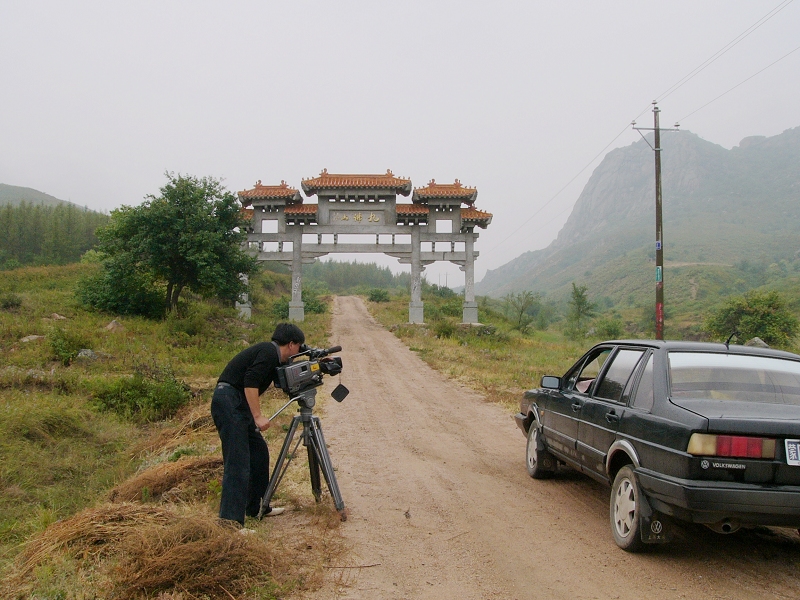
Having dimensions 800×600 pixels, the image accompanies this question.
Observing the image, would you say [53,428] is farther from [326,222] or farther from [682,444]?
[326,222]

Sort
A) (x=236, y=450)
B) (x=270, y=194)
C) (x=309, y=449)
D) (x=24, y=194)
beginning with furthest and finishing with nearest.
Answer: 1. (x=24, y=194)
2. (x=270, y=194)
3. (x=309, y=449)
4. (x=236, y=450)

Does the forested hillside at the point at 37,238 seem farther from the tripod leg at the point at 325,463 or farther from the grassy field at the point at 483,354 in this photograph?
the tripod leg at the point at 325,463

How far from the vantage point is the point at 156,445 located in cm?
825

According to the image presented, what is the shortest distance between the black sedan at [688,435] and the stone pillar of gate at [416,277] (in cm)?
2361

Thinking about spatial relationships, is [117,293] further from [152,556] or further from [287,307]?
[152,556]

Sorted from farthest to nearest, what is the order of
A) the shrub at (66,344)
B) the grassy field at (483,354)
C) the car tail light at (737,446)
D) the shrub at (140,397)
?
the grassy field at (483,354)
the shrub at (66,344)
the shrub at (140,397)
the car tail light at (737,446)

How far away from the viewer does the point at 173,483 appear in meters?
6.05

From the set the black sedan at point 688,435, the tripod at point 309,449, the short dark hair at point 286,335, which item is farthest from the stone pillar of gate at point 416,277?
the short dark hair at point 286,335

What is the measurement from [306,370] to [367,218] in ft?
81.8

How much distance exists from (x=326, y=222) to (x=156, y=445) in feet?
72.3

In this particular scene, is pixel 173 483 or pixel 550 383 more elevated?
pixel 550 383

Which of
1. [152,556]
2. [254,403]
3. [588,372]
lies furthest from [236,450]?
[588,372]

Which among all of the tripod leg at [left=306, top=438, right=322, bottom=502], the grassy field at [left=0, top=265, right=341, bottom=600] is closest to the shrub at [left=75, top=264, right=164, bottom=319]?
the grassy field at [left=0, top=265, right=341, bottom=600]

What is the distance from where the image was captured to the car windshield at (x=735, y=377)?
4.29 meters
